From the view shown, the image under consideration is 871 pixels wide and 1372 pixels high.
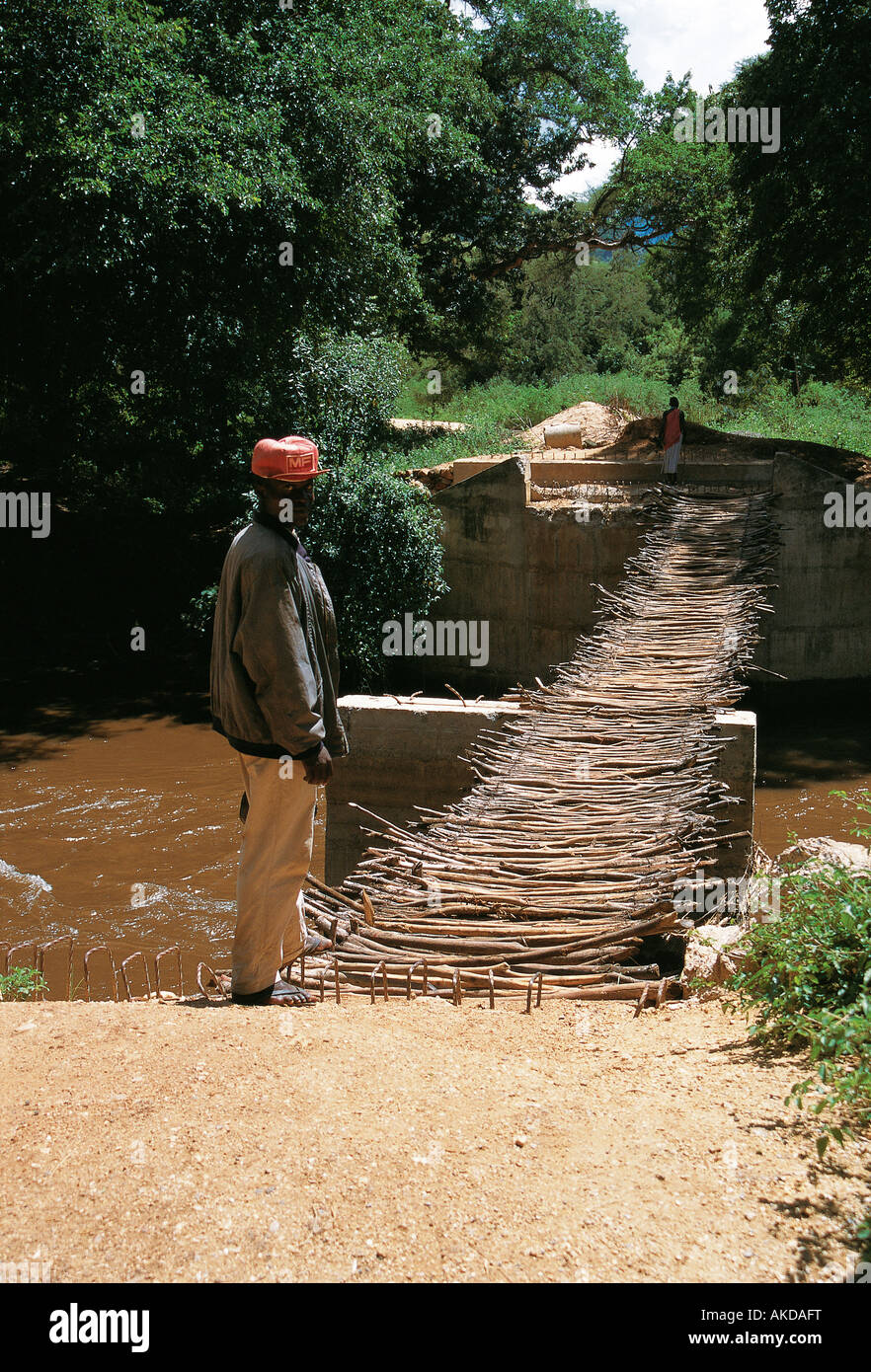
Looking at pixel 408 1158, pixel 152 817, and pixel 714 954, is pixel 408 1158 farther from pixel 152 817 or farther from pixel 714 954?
pixel 152 817

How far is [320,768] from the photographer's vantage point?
11.4 ft

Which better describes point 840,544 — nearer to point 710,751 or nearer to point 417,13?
point 710,751

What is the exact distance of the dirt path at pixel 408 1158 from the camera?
1.96 meters

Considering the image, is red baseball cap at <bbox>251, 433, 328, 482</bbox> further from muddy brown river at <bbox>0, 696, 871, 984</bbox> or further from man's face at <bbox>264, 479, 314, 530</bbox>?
muddy brown river at <bbox>0, 696, 871, 984</bbox>

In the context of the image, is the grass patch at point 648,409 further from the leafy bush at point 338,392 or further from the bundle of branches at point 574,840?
the bundle of branches at point 574,840

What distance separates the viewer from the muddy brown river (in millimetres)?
8305

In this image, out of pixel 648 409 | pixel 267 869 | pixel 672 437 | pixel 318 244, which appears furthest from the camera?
pixel 648 409

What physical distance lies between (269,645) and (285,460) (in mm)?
582

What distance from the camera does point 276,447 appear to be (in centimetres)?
345

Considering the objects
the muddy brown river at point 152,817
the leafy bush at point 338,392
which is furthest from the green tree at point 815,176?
the muddy brown river at point 152,817

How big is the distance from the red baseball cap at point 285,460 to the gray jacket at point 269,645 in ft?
0.46

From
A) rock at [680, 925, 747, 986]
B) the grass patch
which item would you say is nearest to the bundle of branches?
rock at [680, 925, 747, 986]

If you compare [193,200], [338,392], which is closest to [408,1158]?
[193,200]

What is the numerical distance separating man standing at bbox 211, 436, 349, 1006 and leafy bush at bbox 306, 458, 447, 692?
A: 9681 millimetres
